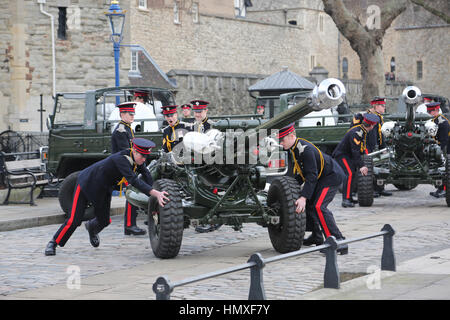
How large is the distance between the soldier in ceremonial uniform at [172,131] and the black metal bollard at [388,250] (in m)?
4.71

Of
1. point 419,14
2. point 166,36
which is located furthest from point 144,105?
point 419,14

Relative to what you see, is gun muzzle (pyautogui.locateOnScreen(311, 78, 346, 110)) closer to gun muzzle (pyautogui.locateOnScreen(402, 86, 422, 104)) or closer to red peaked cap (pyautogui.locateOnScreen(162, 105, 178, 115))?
red peaked cap (pyautogui.locateOnScreen(162, 105, 178, 115))

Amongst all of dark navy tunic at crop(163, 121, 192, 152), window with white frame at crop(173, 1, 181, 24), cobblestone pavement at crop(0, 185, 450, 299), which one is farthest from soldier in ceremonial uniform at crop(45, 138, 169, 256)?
window with white frame at crop(173, 1, 181, 24)

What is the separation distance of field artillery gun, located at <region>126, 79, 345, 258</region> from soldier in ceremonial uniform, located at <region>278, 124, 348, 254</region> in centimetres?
16

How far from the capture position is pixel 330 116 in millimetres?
18797

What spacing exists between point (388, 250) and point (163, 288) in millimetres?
3795

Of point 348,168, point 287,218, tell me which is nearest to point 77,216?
point 287,218

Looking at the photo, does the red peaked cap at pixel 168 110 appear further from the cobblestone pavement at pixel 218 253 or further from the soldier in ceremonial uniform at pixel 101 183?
the soldier in ceremonial uniform at pixel 101 183

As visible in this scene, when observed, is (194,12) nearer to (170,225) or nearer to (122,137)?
(122,137)

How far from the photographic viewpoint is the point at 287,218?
1078 centimetres

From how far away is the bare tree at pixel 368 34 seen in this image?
31.4 m

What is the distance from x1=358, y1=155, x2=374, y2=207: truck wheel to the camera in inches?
655

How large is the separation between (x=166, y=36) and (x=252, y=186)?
5148 cm

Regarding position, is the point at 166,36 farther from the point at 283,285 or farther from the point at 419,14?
the point at 283,285
